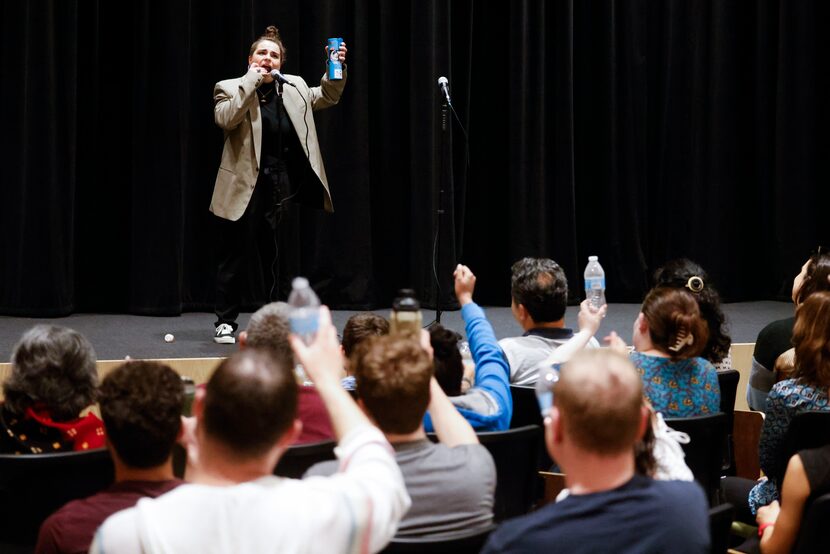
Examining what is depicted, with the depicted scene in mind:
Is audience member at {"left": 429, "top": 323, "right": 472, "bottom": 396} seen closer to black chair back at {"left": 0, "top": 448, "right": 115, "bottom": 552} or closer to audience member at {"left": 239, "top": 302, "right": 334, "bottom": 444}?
audience member at {"left": 239, "top": 302, "right": 334, "bottom": 444}

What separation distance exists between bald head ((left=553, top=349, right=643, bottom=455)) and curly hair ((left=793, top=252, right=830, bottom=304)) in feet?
6.62

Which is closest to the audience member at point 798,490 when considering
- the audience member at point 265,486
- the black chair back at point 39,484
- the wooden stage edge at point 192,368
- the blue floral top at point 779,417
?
the blue floral top at point 779,417

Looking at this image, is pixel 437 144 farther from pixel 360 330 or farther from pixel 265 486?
pixel 265 486

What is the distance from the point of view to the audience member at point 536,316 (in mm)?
3172

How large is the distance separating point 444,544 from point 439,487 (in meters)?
0.13

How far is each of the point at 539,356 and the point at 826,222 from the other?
4.99 metres

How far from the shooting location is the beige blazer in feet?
16.3

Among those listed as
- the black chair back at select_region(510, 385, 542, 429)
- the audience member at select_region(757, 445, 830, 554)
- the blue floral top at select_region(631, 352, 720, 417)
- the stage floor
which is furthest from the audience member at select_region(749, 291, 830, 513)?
the stage floor

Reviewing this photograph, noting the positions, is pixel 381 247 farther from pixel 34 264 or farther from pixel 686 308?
pixel 686 308

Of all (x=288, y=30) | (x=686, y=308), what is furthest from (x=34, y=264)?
(x=686, y=308)

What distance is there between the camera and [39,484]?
7.30ft

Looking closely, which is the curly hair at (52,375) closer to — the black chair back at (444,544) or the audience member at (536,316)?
the black chair back at (444,544)

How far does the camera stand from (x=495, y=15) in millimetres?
6883

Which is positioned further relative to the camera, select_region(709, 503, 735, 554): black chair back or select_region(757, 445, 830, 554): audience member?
select_region(757, 445, 830, 554): audience member
